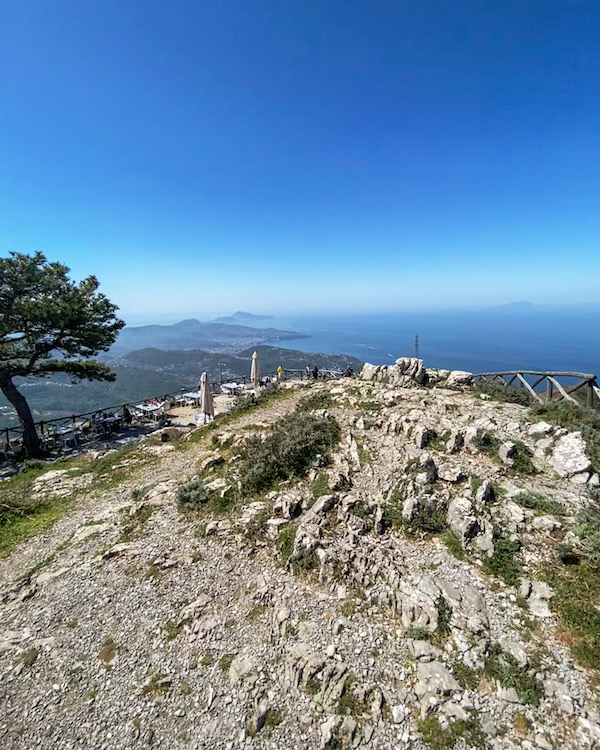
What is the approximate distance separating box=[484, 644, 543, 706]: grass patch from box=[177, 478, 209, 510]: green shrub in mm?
7755

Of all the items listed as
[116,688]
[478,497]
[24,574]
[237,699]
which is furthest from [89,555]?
[478,497]

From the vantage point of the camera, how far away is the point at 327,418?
548 inches

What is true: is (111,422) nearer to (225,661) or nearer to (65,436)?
(65,436)

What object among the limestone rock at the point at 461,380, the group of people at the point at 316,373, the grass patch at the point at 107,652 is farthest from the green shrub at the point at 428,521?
the group of people at the point at 316,373

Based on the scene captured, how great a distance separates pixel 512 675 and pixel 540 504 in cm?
421

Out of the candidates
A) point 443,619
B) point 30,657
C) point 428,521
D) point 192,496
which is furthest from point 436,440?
point 30,657

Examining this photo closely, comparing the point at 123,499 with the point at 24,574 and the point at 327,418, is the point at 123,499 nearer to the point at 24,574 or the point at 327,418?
the point at 24,574

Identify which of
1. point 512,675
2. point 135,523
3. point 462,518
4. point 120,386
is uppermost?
point 462,518

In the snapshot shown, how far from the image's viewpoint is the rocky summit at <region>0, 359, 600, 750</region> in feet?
17.3

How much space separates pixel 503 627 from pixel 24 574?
10.9 meters

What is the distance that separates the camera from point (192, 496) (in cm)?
1047

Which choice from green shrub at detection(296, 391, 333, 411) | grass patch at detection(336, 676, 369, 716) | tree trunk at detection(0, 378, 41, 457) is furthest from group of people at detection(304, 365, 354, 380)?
grass patch at detection(336, 676, 369, 716)

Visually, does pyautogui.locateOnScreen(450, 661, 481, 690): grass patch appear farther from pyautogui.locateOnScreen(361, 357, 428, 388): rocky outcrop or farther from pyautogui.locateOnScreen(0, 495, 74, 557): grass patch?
pyautogui.locateOnScreen(361, 357, 428, 388): rocky outcrop

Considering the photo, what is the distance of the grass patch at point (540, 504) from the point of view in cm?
815
